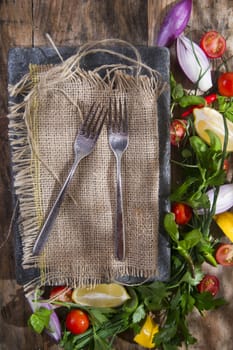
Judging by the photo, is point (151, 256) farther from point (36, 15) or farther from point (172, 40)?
Answer: point (36, 15)

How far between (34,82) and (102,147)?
190 mm

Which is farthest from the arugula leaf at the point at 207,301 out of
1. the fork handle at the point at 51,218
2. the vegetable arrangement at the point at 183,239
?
the fork handle at the point at 51,218

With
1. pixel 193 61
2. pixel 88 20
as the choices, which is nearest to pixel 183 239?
pixel 193 61

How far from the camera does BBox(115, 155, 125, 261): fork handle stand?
0.90 meters

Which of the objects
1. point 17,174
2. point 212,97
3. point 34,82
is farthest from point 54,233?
point 212,97

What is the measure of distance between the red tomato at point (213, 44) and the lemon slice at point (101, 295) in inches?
21.2

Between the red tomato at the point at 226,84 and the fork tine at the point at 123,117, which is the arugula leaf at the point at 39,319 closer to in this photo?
the fork tine at the point at 123,117

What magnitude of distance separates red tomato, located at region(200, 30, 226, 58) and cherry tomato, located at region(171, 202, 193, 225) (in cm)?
33

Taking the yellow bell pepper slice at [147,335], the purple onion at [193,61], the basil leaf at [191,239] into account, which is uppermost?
the purple onion at [193,61]

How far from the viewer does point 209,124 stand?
0.93 metres

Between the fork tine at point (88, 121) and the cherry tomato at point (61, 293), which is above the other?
the fork tine at point (88, 121)

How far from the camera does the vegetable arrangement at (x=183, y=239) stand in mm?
931

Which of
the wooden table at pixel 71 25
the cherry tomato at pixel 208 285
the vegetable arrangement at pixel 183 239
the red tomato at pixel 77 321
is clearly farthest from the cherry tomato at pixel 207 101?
the red tomato at pixel 77 321

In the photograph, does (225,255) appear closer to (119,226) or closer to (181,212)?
(181,212)
